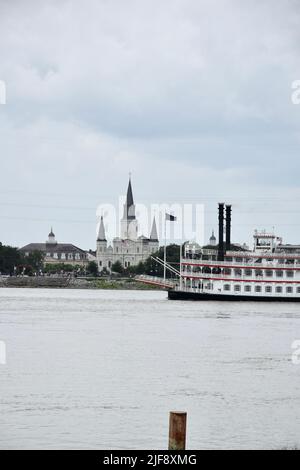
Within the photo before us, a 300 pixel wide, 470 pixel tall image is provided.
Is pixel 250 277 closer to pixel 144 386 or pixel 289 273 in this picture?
pixel 289 273

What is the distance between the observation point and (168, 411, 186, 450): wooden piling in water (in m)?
23.4

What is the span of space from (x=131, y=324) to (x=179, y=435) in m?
55.5

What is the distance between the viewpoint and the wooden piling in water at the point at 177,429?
23420mm

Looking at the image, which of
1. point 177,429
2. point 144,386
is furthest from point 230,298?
point 177,429

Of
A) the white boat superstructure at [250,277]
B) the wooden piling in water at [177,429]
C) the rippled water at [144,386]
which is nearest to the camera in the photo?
the wooden piling in water at [177,429]

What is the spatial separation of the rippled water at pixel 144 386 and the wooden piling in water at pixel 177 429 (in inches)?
247

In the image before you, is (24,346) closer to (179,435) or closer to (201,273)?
(179,435)

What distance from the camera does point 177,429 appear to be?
939 inches

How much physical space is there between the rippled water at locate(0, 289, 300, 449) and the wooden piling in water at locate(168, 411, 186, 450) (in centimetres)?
628

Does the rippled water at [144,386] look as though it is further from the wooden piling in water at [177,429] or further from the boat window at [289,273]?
the boat window at [289,273]

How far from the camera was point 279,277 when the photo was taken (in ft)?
397

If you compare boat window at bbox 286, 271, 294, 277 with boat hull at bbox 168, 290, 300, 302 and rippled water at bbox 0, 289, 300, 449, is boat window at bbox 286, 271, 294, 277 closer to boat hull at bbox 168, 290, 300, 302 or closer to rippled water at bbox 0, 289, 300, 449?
boat hull at bbox 168, 290, 300, 302

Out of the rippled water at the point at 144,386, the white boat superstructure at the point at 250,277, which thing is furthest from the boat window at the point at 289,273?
the rippled water at the point at 144,386
